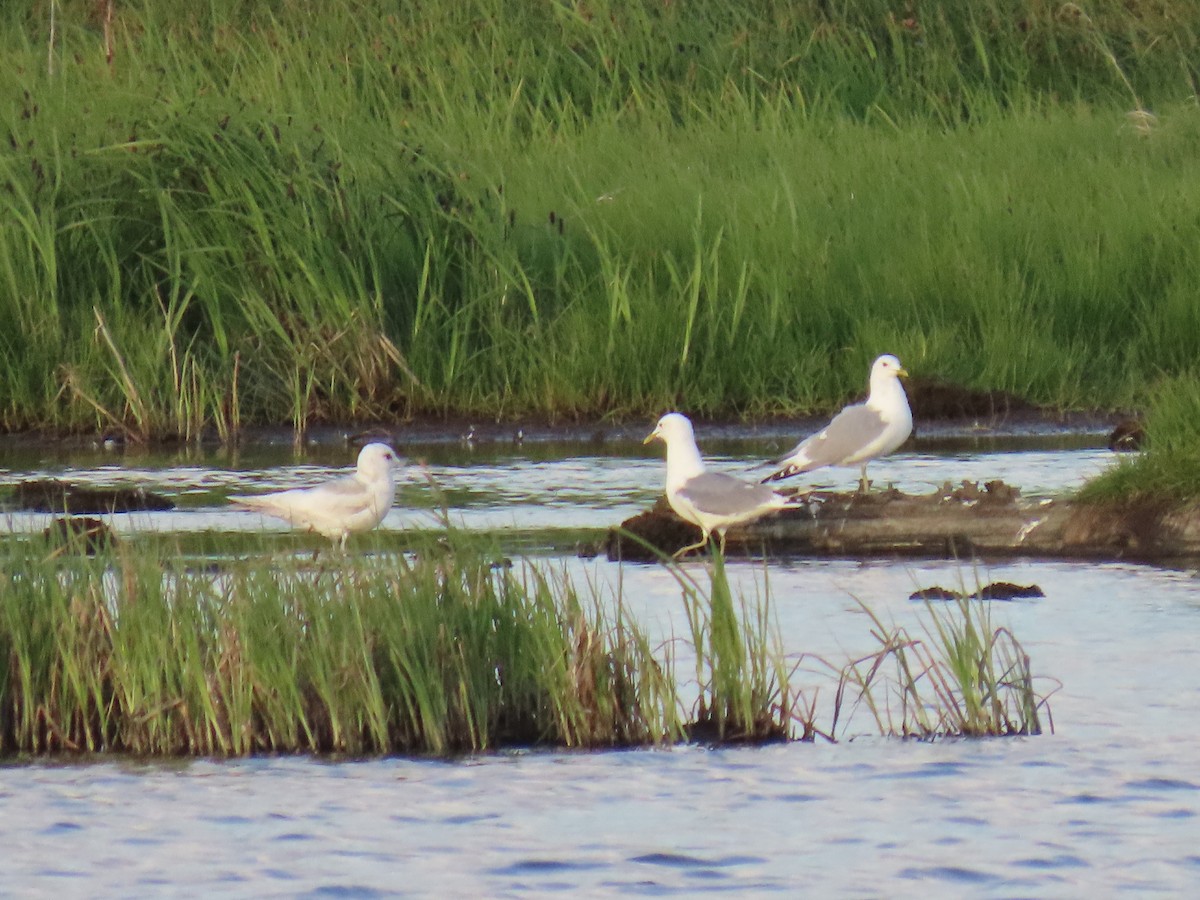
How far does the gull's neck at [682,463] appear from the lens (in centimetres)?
920

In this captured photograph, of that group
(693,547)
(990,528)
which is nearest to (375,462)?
(693,547)

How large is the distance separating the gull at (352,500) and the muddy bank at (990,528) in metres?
0.89

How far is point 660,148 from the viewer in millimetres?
15438

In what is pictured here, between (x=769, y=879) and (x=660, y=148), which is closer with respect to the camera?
(x=769, y=879)

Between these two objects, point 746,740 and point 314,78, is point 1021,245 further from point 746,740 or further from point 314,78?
point 746,740

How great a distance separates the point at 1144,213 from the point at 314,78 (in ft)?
18.5

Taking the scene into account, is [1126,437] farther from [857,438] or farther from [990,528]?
[990,528]

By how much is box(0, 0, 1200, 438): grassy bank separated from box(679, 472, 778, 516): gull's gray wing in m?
4.19

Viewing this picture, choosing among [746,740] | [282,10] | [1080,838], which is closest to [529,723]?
[746,740]

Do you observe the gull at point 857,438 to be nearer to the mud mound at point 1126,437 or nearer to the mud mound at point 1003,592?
the mud mound at point 1126,437

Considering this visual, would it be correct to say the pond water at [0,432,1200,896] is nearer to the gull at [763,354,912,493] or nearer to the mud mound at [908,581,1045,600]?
the mud mound at [908,581,1045,600]

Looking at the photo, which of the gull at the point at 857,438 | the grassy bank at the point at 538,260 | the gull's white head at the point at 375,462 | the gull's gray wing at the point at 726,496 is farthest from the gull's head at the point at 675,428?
the grassy bank at the point at 538,260

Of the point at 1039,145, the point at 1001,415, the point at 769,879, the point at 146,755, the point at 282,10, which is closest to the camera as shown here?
the point at 769,879

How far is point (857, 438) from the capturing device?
10.2 meters
